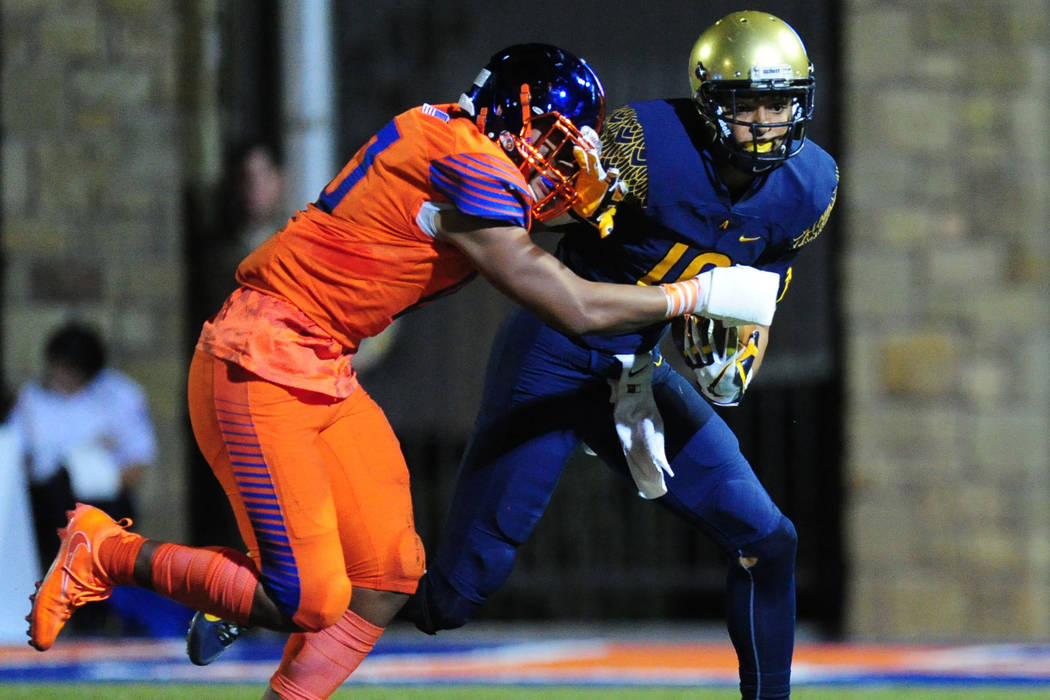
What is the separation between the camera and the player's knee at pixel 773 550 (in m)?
3.78

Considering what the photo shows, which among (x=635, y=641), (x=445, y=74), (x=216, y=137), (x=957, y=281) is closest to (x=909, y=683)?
(x=635, y=641)

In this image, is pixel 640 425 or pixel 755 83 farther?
pixel 640 425

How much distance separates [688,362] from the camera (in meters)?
3.79

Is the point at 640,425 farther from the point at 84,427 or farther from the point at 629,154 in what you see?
the point at 84,427

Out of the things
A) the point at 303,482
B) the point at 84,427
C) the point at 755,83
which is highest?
the point at 755,83

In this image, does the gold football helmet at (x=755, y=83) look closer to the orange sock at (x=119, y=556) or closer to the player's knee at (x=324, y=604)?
the player's knee at (x=324, y=604)

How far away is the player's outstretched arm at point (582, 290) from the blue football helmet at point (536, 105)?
20 centimetres

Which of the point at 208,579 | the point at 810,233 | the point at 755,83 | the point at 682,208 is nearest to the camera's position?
the point at 208,579

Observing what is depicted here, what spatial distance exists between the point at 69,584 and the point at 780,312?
444cm

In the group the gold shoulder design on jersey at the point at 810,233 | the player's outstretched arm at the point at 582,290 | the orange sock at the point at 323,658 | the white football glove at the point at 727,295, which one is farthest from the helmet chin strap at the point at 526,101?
the orange sock at the point at 323,658

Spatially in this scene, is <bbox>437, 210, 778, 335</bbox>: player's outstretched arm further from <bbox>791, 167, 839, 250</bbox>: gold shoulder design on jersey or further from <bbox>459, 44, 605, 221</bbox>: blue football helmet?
<bbox>791, 167, 839, 250</bbox>: gold shoulder design on jersey

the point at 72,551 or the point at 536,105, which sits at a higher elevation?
the point at 536,105

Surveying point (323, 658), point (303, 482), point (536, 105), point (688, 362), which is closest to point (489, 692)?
point (323, 658)

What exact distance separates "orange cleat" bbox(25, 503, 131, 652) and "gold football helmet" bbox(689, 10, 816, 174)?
5.43 feet
